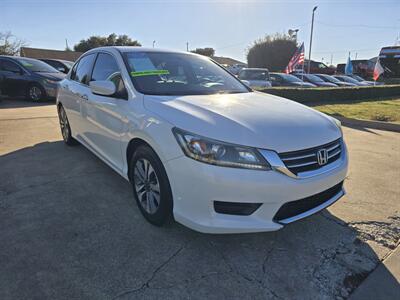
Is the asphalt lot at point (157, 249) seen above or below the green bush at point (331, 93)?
below

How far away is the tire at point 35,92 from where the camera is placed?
34.7 feet

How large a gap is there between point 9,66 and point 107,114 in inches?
378

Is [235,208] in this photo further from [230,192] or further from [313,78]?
[313,78]

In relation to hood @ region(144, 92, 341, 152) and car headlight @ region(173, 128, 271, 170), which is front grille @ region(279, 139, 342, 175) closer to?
hood @ region(144, 92, 341, 152)

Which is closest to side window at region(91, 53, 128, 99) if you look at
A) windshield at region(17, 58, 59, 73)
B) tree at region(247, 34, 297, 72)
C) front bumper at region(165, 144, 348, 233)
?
front bumper at region(165, 144, 348, 233)

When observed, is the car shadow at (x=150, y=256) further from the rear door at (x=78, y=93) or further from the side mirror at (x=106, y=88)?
the rear door at (x=78, y=93)

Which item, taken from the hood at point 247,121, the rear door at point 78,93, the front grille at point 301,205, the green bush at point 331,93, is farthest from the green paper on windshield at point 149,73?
the green bush at point 331,93

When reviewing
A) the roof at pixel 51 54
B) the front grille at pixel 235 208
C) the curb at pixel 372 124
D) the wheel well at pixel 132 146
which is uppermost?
the roof at pixel 51 54

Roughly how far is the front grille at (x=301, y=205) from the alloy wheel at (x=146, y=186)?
1.02 metres

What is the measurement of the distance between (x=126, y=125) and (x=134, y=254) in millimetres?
1202

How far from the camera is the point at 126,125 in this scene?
3.04m

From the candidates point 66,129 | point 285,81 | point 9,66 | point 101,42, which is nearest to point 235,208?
point 66,129

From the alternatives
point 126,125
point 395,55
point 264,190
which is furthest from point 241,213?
point 395,55

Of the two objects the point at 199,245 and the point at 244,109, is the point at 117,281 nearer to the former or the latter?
the point at 199,245
